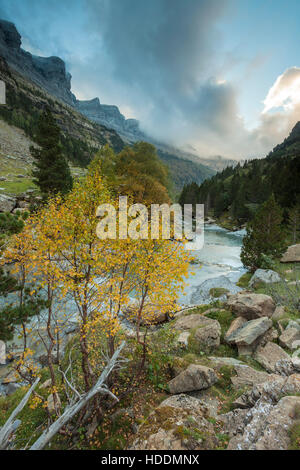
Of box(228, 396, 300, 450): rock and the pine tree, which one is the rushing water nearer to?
box(228, 396, 300, 450): rock

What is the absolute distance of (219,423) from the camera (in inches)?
228

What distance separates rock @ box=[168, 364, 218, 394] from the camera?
7547 mm

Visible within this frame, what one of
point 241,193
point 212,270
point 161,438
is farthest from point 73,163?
point 161,438

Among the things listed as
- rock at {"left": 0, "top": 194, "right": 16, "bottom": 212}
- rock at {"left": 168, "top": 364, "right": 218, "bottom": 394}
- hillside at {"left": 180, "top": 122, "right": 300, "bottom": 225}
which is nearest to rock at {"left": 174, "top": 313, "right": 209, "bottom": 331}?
rock at {"left": 168, "top": 364, "right": 218, "bottom": 394}

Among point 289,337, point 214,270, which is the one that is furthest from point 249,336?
point 214,270

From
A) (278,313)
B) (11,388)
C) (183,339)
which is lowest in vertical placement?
(11,388)

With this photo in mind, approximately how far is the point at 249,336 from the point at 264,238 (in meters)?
16.8

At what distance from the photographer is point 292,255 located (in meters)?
25.8

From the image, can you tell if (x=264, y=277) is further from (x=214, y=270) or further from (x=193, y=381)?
(x=193, y=381)

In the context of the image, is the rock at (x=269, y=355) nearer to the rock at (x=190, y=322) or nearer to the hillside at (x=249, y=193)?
the rock at (x=190, y=322)

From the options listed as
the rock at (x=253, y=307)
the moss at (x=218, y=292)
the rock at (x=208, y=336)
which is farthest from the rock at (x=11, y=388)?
the moss at (x=218, y=292)

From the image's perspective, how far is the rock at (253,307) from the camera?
1218 centimetres

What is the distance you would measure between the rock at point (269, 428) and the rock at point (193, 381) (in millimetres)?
2262
